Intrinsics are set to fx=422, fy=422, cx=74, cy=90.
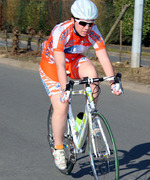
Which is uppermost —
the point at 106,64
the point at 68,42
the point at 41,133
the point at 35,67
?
the point at 68,42

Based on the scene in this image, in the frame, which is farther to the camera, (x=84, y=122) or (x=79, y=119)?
(x=79, y=119)

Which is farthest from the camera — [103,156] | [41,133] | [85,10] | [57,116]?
[41,133]

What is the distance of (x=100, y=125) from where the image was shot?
11.9ft

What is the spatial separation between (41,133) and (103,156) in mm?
2379

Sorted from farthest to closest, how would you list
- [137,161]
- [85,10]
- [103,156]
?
[137,161]
[85,10]
[103,156]

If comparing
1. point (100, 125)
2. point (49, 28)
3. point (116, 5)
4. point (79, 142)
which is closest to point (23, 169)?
point (79, 142)

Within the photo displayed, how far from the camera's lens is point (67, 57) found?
443cm

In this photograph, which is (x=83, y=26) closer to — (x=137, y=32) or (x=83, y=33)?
(x=83, y=33)

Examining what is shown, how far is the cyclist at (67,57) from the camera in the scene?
396 cm

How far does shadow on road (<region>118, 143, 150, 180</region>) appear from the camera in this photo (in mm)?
4516

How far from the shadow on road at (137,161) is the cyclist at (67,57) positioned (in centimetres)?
73

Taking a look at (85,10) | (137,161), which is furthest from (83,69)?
(137,161)

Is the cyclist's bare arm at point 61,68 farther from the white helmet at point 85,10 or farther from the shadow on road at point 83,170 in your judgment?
the shadow on road at point 83,170

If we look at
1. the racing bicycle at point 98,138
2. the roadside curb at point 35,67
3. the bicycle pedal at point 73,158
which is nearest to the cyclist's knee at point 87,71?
the racing bicycle at point 98,138
